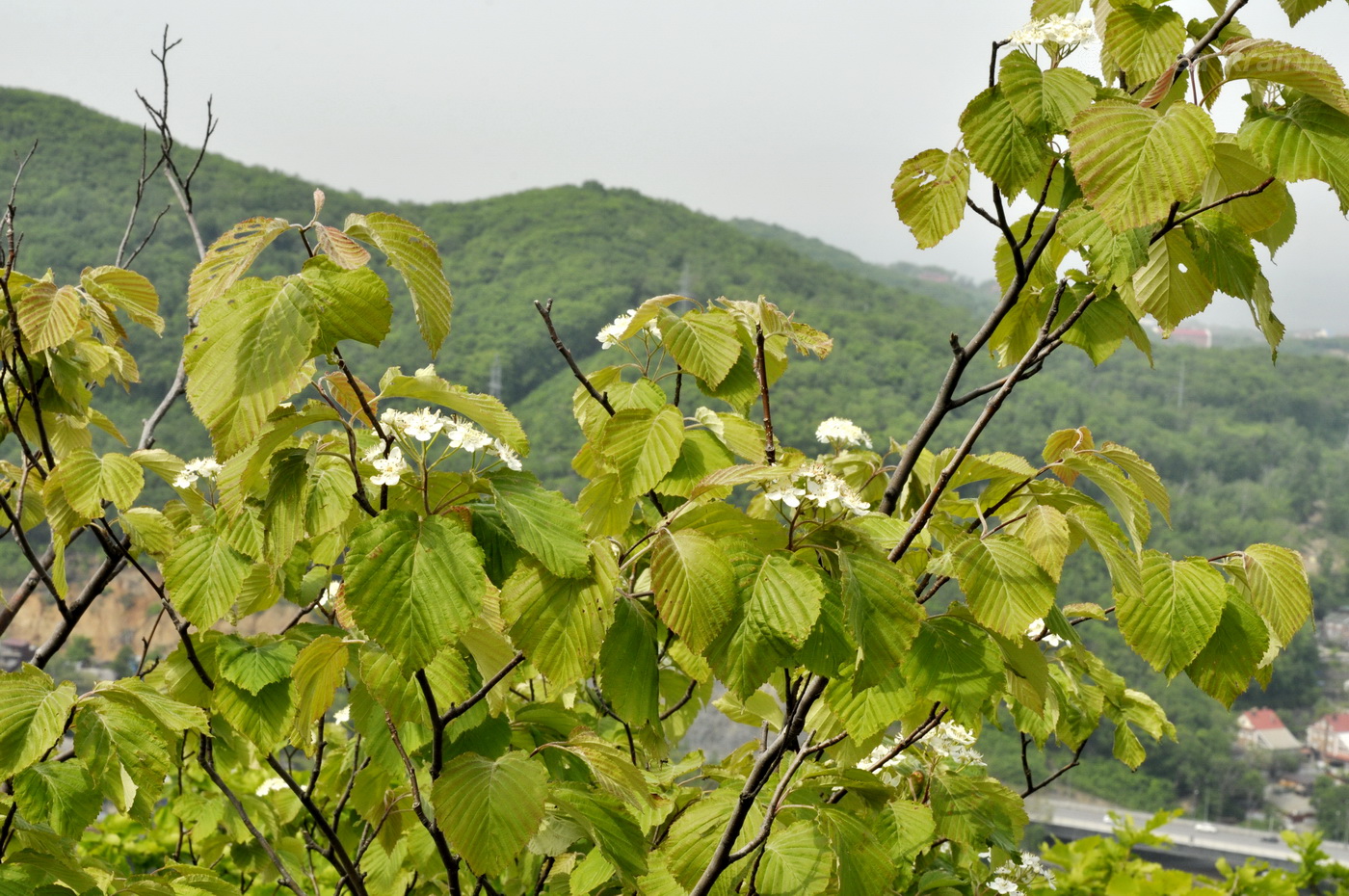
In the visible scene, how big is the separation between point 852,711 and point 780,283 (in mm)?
71607

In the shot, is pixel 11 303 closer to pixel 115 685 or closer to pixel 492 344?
pixel 115 685

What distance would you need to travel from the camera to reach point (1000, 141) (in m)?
1.68

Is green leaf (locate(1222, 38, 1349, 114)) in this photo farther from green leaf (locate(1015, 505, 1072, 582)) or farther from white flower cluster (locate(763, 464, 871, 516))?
white flower cluster (locate(763, 464, 871, 516))

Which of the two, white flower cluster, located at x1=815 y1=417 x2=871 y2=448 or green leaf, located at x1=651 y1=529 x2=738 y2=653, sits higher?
white flower cluster, located at x1=815 y1=417 x2=871 y2=448

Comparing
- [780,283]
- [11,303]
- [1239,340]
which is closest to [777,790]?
[11,303]

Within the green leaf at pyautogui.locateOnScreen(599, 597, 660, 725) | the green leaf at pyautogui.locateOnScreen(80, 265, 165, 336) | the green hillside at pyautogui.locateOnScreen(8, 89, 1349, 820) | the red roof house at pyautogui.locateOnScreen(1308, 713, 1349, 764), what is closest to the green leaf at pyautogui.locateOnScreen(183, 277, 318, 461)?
the green leaf at pyautogui.locateOnScreen(599, 597, 660, 725)

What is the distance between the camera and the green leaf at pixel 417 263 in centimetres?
121

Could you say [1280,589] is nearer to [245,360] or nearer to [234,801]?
[245,360]

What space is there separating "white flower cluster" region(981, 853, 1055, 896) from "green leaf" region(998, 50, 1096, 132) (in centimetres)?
186

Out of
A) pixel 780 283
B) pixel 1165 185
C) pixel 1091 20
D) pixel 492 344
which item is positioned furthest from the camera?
pixel 780 283

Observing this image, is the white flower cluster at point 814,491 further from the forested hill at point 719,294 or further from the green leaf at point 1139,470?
the forested hill at point 719,294

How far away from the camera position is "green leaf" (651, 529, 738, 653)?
127 cm

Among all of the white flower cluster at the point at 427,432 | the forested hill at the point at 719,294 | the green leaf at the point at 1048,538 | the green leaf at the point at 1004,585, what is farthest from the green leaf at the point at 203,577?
the forested hill at the point at 719,294

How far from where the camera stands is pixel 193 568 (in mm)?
2002
